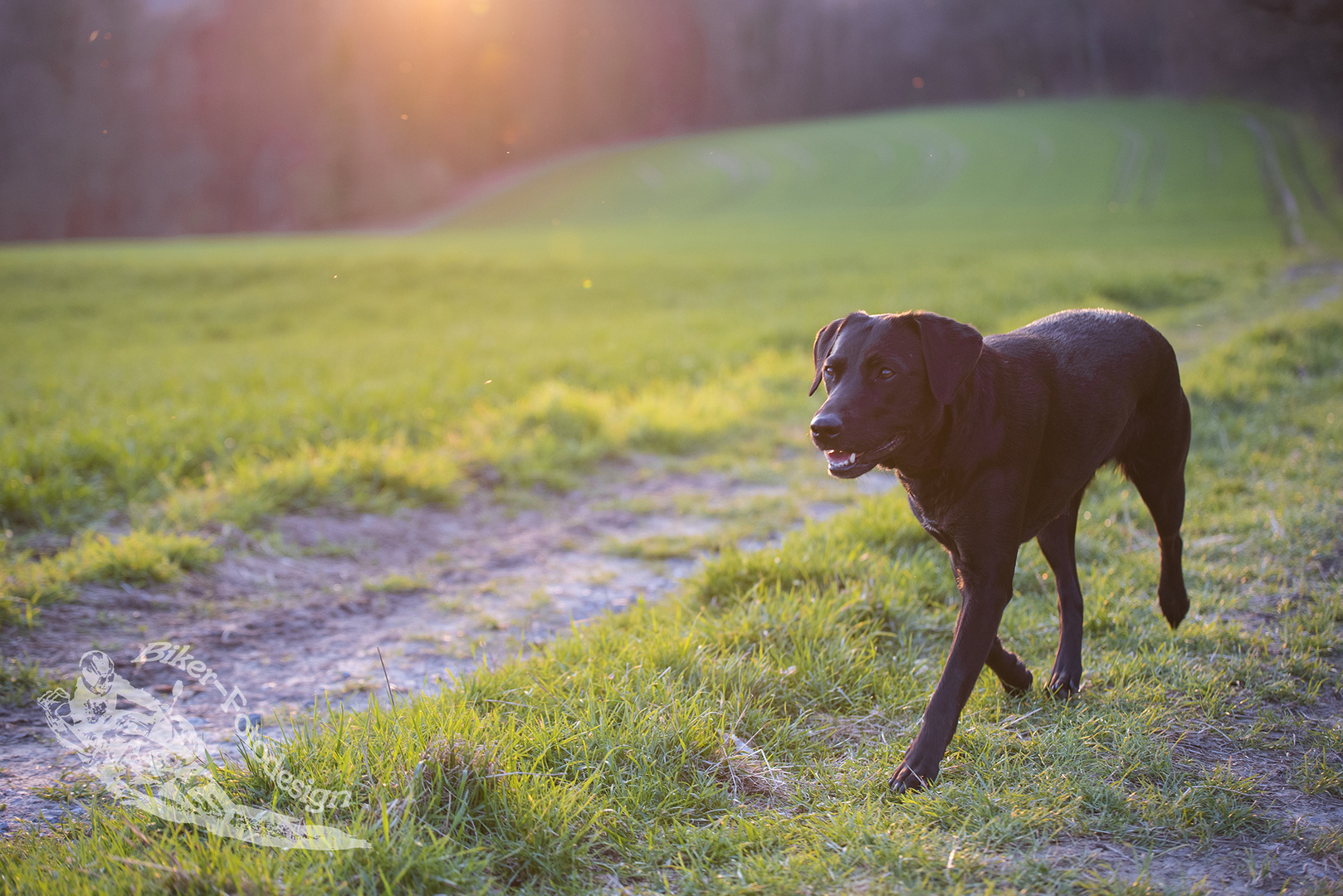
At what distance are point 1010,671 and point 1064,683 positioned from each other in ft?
0.69

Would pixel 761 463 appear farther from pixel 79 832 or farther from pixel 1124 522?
pixel 79 832

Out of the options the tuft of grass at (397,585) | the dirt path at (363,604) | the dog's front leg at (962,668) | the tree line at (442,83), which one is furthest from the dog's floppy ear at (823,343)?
the tree line at (442,83)

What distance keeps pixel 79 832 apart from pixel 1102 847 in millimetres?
2684

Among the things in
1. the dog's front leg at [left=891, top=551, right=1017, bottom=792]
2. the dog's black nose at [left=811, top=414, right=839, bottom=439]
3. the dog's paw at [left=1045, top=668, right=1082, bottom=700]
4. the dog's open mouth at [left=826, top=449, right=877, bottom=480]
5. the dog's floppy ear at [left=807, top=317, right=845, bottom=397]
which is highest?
the dog's floppy ear at [left=807, top=317, right=845, bottom=397]

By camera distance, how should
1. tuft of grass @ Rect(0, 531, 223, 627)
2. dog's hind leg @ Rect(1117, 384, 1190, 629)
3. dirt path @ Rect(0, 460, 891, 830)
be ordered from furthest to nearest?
tuft of grass @ Rect(0, 531, 223, 627) < dirt path @ Rect(0, 460, 891, 830) < dog's hind leg @ Rect(1117, 384, 1190, 629)

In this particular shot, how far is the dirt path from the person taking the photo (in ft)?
10.8

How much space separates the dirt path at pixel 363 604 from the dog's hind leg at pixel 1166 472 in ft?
7.12

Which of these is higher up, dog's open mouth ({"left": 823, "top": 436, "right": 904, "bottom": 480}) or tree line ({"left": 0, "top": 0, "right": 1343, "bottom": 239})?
tree line ({"left": 0, "top": 0, "right": 1343, "bottom": 239})

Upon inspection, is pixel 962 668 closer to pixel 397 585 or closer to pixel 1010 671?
pixel 1010 671

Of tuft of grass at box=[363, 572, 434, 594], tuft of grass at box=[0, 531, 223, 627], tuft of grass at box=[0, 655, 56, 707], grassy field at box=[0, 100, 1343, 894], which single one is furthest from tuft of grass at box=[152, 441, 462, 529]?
tuft of grass at box=[0, 655, 56, 707]

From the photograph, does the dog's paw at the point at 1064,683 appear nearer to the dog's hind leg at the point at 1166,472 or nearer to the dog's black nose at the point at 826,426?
the dog's hind leg at the point at 1166,472

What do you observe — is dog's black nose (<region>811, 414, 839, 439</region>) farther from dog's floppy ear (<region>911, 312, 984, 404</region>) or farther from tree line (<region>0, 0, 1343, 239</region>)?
tree line (<region>0, 0, 1343, 239</region>)

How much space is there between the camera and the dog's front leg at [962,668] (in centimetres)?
242

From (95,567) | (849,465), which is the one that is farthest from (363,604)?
(849,465)
